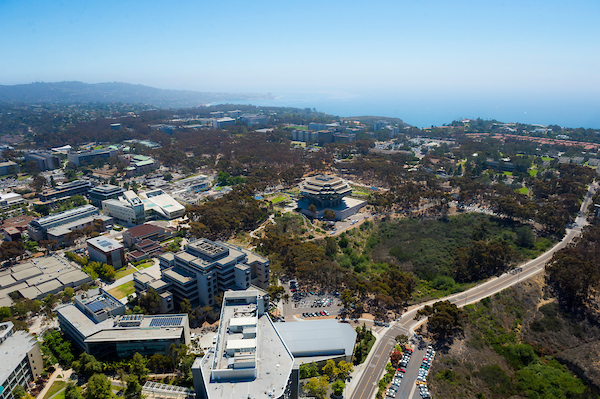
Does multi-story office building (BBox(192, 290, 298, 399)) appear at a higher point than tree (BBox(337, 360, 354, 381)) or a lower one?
higher

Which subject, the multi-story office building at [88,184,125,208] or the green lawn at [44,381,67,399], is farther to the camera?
the multi-story office building at [88,184,125,208]

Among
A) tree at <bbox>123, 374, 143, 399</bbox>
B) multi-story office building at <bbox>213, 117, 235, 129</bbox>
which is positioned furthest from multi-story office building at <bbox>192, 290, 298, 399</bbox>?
multi-story office building at <bbox>213, 117, 235, 129</bbox>

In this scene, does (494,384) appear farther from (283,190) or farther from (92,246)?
(283,190)

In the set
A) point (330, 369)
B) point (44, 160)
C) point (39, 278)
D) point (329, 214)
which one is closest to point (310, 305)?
point (330, 369)

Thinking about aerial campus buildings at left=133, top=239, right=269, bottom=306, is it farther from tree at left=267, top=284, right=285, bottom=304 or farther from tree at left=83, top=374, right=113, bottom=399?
tree at left=83, top=374, right=113, bottom=399

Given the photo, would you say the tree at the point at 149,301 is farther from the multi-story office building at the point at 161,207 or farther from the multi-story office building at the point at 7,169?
the multi-story office building at the point at 7,169

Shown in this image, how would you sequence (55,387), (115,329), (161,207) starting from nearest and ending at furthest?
(55,387)
(115,329)
(161,207)

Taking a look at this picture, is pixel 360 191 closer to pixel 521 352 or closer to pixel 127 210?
pixel 127 210
